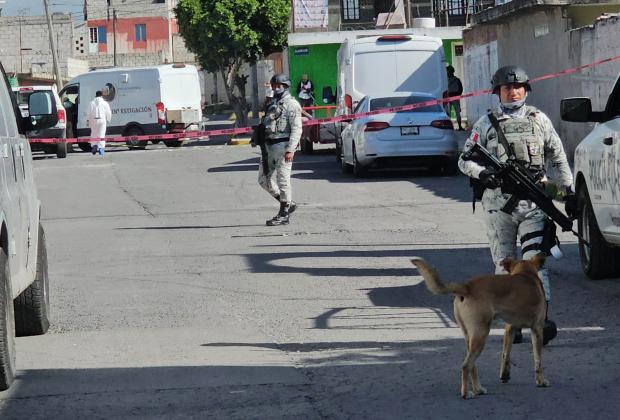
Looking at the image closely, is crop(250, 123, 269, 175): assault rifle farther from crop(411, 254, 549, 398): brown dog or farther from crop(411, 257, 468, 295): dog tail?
crop(411, 257, 468, 295): dog tail

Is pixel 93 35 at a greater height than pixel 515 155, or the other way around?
pixel 93 35

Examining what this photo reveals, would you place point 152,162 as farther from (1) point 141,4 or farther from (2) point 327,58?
(1) point 141,4

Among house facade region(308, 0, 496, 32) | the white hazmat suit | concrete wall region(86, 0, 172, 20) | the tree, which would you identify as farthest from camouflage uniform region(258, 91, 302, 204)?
concrete wall region(86, 0, 172, 20)

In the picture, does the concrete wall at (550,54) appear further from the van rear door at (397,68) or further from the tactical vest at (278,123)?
the tactical vest at (278,123)

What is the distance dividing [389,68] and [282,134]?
409 inches

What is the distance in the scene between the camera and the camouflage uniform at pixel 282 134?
16.7m

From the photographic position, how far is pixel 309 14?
4725 cm

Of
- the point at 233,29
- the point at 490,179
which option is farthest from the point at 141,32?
the point at 490,179

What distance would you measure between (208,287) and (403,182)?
10683 millimetres

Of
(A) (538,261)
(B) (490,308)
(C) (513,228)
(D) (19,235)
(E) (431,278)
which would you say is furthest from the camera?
(C) (513,228)

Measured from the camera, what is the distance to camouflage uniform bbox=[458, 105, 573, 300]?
8453 mm

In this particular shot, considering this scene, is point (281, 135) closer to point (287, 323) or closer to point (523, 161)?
point (287, 323)

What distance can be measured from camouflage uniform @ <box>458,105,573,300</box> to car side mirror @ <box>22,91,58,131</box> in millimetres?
2993

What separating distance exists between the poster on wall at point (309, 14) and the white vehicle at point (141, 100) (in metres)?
8.25
